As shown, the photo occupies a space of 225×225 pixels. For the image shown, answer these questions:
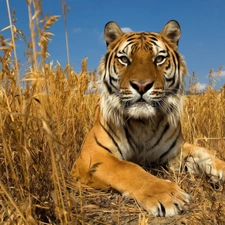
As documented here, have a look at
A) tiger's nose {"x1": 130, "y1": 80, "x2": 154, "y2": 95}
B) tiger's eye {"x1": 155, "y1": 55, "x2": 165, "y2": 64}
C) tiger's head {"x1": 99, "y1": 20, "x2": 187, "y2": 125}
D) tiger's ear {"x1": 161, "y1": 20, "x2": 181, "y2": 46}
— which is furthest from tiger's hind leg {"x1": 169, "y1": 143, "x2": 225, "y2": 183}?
tiger's ear {"x1": 161, "y1": 20, "x2": 181, "y2": 46}

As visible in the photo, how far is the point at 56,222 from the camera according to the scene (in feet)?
5.57

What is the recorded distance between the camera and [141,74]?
2367 mm

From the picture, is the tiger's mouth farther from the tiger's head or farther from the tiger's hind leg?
the tiger's hind leg

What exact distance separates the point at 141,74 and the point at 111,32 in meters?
0.79

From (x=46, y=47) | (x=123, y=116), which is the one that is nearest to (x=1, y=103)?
(x=46, y=47)

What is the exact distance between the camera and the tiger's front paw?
5.87 feet

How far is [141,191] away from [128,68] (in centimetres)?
104

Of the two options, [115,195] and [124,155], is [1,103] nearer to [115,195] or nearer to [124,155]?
[115,195]

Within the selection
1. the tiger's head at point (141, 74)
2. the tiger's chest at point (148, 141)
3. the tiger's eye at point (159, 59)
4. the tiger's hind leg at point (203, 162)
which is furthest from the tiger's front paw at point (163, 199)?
the tiger's eye at point (159, 59)

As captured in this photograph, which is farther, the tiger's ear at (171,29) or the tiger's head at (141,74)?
the tiger's ear at (171,29)

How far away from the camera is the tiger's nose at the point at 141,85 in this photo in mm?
2297

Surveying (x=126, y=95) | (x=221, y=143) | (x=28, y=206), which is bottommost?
(x=221, y=143)

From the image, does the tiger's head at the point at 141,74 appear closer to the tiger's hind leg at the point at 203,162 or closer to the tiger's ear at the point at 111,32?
the tiger's ear at the point at 111,32

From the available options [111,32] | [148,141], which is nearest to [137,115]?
[148,141]
